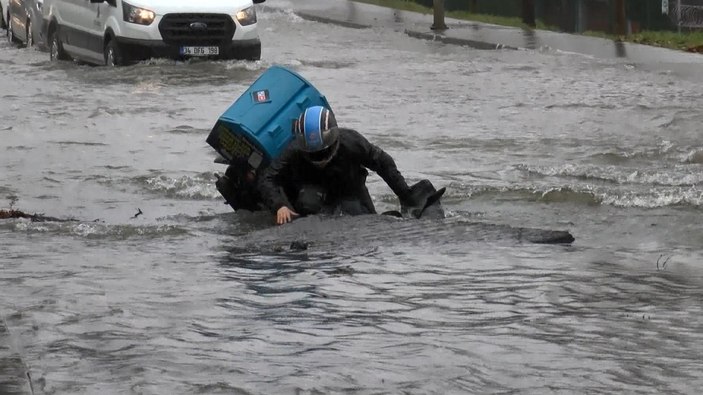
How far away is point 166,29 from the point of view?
22.8 meters

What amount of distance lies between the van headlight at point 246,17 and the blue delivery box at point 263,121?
11.6m

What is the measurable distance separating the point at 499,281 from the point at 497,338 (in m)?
1.71

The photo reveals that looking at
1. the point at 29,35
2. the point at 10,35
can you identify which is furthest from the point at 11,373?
the point at 10,35

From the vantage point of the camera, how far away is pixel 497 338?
308 inches

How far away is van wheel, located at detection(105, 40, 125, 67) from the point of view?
2305 cm

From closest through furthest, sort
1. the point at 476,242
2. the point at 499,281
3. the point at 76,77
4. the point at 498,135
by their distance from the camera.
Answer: the point at 499,281 < the point at 476,242 < the point at 498,135 < the point at 76,77

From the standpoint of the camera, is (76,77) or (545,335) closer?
(545,335)

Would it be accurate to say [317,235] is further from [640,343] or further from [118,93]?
[118,93]

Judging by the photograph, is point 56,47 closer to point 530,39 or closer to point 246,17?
point 246,17

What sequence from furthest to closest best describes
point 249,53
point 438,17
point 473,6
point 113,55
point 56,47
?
point 473,6 → point 438,17 → point 56,47 → point 249,53 → point 113,55

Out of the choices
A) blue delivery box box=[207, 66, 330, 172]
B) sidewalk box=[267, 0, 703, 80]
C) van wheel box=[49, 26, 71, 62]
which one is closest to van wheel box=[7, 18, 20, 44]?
van wheel box=[49, 26, 71, 62]

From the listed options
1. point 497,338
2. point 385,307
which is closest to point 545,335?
point 497,338

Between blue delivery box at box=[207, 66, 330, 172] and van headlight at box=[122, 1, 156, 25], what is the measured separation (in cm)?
1117

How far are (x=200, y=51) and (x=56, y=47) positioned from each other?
11.6 ft
